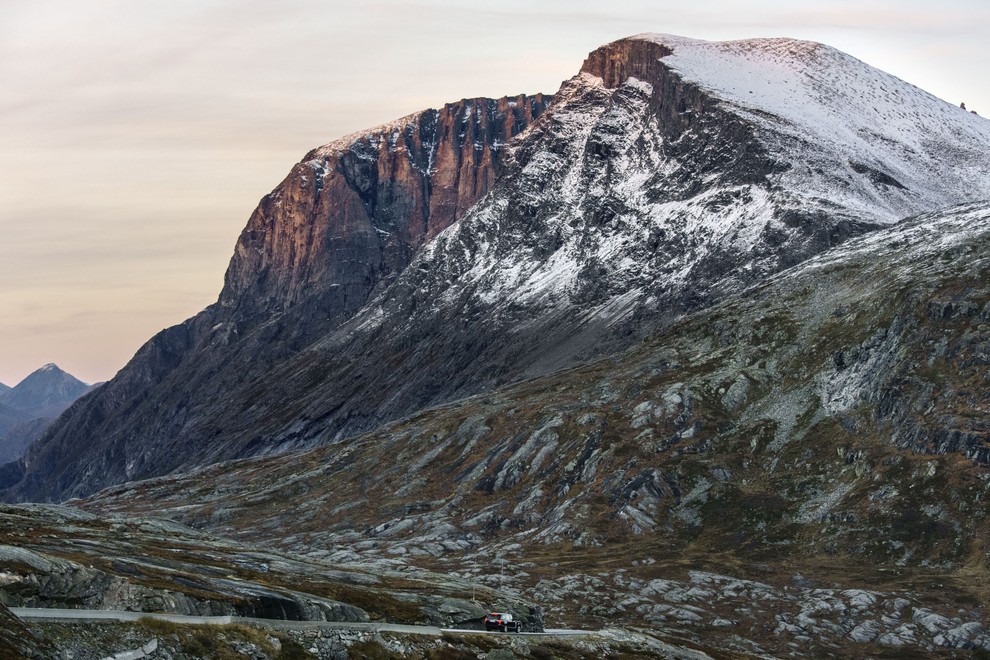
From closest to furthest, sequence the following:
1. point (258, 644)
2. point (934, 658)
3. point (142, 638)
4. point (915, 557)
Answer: point (142, 638) → point (258, 644) → point (934, 658) → point (915, 557)

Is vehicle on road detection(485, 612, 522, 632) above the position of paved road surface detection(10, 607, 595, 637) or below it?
below

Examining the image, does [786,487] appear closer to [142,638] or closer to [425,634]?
[425,634]

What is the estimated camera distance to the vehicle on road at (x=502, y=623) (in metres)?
95.5

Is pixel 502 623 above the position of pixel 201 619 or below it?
below

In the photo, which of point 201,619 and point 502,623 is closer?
point 201,619

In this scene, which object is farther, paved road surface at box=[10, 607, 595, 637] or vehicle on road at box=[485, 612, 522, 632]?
vehicle on road at box=[485, 612, 522, 632]

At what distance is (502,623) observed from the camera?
95375mm

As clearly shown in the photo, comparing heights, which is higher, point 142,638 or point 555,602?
point 142,638

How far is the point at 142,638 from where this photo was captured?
2539 inches

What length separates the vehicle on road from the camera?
95.5 metres

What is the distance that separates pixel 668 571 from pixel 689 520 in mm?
23886

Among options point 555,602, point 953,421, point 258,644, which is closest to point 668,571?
point 555,602

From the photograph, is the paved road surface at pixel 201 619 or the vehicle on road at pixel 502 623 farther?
the vehicle on road at pixel 502 623

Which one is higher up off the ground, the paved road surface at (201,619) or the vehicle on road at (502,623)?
the paved road surface at (201,619)
